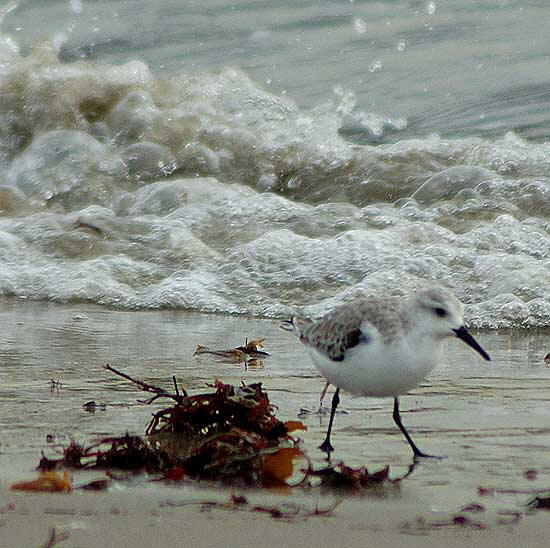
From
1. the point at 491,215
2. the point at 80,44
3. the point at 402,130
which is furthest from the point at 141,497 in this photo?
the point at 80,44

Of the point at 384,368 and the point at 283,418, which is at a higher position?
the point at 384,368

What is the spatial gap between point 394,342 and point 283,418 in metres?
0.83

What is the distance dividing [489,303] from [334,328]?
10.0 ft

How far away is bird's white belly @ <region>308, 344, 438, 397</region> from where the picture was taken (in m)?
3.76

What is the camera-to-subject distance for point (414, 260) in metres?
7.72

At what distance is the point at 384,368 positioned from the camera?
378 cm

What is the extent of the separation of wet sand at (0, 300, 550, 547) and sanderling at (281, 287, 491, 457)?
25cm

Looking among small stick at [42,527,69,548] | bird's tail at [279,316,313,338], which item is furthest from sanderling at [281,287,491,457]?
small stick at [42,527,69,548]

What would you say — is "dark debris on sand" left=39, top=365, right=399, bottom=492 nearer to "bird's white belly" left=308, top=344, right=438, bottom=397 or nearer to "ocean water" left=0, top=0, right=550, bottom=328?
"bird's white belly" left=308, top=344, right=438, bottom=397

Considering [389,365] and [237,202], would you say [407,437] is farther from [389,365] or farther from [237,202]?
[237,202]

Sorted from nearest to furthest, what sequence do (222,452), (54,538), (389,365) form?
(54,538)
(222,452)
(389,365)

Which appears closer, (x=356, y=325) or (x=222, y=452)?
(x=222, y=452)

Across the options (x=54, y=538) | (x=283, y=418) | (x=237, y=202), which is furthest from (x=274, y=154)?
Answer: (x=54, y=538)

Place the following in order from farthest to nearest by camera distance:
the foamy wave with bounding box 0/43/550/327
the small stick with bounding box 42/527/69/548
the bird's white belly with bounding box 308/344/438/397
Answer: the foamy wave with bounding box 0/43/550/327 → the bird's white belly with bounding box 308/344/438/397 → the small stick with bounding box 42/527/69/548
